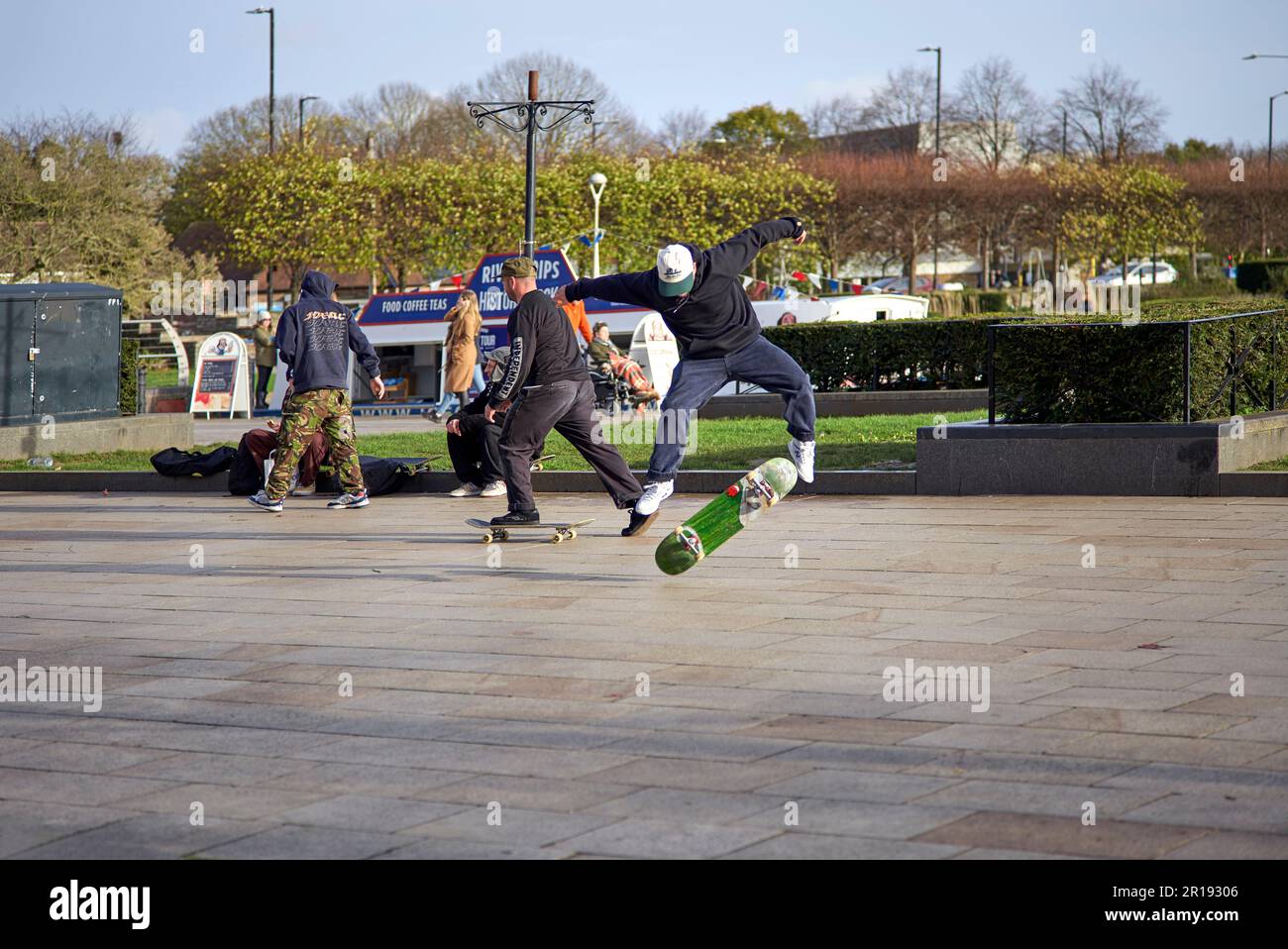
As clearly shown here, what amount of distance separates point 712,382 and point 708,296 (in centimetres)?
51

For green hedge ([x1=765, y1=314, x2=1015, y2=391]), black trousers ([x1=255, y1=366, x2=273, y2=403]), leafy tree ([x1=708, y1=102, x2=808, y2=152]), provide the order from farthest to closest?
leafy tree ([x1=708, y1=102, x2=808, y2=152]) < black trousers ([x1=255, y1=366, x2=273, y2=403]) < green hedge ([x1=765, y1=314, x2=1015, y2=391])

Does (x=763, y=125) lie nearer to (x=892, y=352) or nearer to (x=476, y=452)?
(x=892, y=352)

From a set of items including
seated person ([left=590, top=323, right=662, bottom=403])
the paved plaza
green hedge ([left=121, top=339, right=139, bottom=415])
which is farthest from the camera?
seated person ([left=590, top=323, right=662, bottom=403])

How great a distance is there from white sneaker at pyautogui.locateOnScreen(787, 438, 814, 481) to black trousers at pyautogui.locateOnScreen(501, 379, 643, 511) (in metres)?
1.03

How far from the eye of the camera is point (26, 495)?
14391 mm

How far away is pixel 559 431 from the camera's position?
9.70m

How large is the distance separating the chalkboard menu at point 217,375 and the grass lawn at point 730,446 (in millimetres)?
8338

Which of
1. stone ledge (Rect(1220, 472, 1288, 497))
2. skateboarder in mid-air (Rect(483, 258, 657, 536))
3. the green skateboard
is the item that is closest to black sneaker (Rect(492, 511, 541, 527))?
skateboarder in mid-air (Rect(483, 258, 657, 536))

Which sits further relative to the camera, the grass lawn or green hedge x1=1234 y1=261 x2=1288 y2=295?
green hedge x1=1234 y1=261 x2=1288 y2=295

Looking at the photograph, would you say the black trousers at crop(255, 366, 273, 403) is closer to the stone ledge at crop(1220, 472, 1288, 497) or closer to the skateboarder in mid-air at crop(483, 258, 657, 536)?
the skateboarder in mid-air at crop(483, 258, 657, 536)

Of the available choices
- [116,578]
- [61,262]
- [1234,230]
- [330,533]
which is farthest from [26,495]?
[1234,230]

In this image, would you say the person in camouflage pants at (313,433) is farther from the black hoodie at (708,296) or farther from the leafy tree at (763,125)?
the leafy tree at (763,125)

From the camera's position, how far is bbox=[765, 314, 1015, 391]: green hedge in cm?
1898

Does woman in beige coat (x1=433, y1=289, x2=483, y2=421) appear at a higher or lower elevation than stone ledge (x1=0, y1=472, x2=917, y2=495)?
higher
